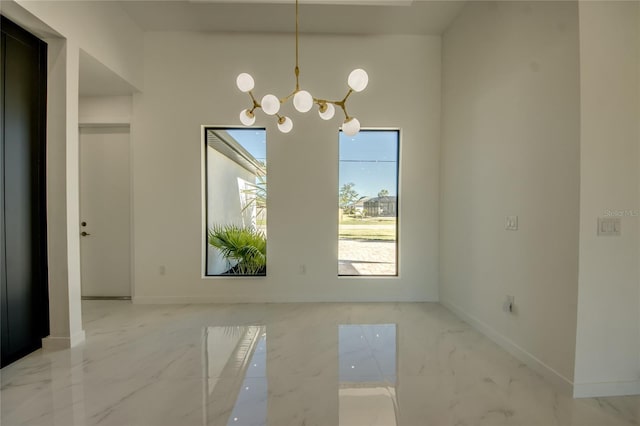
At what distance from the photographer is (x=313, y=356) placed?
2.39 meters

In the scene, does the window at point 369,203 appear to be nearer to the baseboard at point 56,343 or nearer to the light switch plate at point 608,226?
the light switch plate at point 608,226

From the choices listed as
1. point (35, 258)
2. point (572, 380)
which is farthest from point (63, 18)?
point (572, 380)

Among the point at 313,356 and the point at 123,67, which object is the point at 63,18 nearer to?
the point at 123,67

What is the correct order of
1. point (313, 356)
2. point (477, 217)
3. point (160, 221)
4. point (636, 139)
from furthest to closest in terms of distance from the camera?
point (160, 221) < point (477, 217) < point (313, 356) < point (636, 139)

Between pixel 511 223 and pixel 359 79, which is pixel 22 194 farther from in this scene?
pixel 511 223

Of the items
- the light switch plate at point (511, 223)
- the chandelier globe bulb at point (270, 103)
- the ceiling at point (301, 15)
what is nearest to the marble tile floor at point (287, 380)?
the light switch plate at point (511, 223)

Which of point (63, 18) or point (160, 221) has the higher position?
point (63, 18)

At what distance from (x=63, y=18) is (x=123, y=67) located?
32.9 inches

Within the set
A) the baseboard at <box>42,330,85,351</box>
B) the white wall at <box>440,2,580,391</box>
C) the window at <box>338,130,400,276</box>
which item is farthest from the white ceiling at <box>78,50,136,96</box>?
the white wall at <box>440,2,580,391</box>

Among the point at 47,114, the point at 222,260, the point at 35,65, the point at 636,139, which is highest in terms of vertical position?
the point at 35,65

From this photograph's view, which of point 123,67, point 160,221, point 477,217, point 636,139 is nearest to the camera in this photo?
point 636,139

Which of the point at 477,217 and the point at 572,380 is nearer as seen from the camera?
the point at 572,380

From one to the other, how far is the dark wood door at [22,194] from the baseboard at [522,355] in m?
4.12

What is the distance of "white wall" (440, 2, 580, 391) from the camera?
1.93 m
